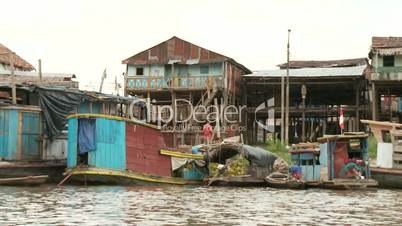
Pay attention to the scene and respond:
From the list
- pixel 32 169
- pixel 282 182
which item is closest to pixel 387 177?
pixel 282 182

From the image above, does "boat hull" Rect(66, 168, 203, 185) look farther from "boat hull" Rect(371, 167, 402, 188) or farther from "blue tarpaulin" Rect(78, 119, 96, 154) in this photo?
"boat hull" Rect(371, 167, 402, 188)

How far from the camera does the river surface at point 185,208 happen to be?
11195 mm

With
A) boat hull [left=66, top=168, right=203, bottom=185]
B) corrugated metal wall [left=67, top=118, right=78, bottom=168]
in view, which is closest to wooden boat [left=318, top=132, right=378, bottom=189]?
boat hull [left=66, top=168, right=203, bottom=185]

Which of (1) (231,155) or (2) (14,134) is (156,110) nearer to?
(1) (231,155)

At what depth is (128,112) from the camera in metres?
27.0

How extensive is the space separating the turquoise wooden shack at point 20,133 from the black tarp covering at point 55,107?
0.33 metres

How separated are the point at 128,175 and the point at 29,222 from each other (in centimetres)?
1054

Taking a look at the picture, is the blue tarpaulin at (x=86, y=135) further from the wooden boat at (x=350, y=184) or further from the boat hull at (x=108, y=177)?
the wooden boat at (x=350, y=184)

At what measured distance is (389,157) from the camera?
73.7 feet

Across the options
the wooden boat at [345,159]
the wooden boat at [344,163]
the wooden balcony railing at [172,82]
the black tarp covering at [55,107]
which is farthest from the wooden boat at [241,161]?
the wooden balcony railing at [172,82]

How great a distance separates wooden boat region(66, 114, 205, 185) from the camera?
2050cm

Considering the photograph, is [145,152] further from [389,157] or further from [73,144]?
[389,157]

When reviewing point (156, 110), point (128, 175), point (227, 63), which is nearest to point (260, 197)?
point (128, 175)

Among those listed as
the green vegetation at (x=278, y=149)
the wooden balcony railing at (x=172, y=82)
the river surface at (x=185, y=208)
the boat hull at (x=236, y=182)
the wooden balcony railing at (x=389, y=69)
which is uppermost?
the wooden balcony railing at (x=389, y=69)
